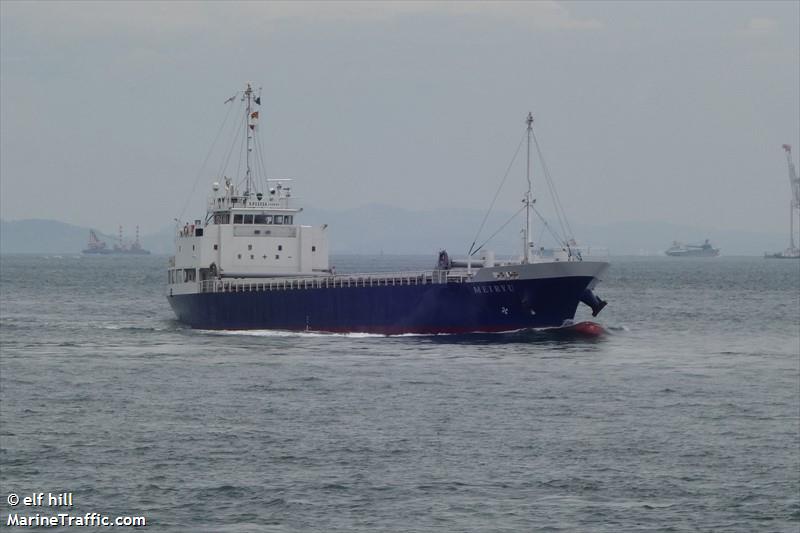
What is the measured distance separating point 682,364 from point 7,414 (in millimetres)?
30586

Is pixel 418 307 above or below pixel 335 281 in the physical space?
below

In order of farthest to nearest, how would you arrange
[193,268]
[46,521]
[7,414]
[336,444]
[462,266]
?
[193,268]
[462,266]
[7,414]
[336,444]
[46,521]

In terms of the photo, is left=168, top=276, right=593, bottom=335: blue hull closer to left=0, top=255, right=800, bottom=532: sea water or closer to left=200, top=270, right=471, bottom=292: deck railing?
left=200, top=270, right=471, bottom=292: deck railing

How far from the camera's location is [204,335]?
72750 millimetres

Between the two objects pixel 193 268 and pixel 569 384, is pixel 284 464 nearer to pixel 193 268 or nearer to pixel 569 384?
pixel 569 384

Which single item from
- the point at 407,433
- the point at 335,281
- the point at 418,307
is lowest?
the point at 407,433

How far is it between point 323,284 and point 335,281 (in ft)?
4.08

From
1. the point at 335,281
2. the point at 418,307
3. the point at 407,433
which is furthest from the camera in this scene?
the point at 335,281

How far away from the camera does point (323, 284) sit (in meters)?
70.9

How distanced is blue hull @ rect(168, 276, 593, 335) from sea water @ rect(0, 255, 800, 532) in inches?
43.1

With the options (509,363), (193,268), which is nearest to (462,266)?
(509,363)

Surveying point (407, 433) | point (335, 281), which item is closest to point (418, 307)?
point (335, 281)

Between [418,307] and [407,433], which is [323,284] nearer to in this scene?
[418,307]

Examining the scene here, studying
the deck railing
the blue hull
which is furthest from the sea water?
the deck railing
